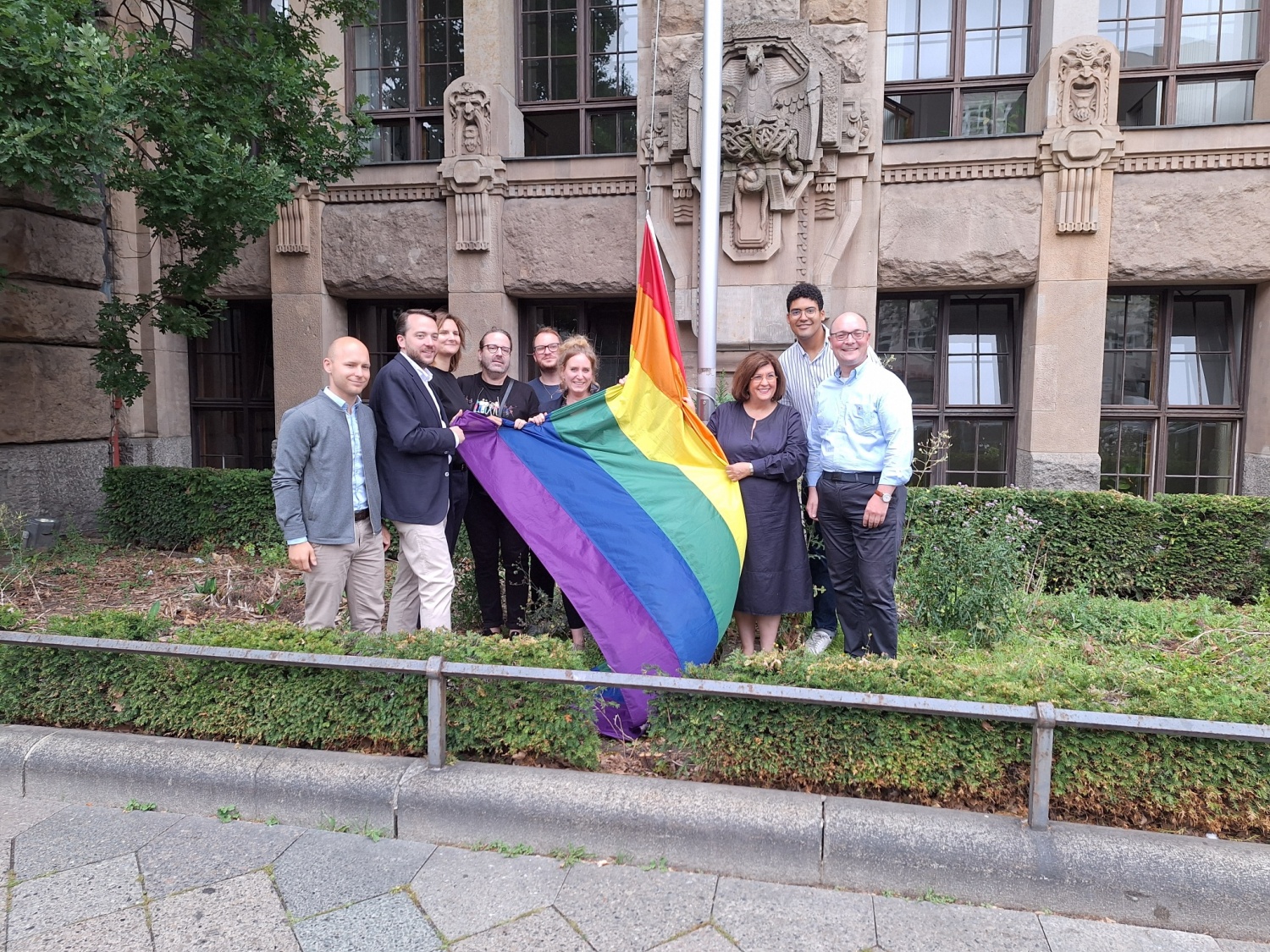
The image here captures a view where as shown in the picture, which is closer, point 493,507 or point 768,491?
point 768,491

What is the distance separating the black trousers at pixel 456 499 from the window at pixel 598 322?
519 cm

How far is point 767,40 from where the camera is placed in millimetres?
7988

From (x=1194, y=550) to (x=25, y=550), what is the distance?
35.6 ft

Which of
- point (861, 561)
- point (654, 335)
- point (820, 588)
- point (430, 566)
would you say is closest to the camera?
point (861, 561)

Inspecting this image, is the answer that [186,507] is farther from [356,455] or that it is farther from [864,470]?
[864,470]

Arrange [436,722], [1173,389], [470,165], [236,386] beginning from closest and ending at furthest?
[436,722] → [1173,389] → [470,165] → [236,386]

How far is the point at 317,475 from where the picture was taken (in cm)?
411

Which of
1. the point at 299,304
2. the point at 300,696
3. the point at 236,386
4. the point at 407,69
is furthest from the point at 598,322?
the point at 300,696

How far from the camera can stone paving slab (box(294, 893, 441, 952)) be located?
104 inches

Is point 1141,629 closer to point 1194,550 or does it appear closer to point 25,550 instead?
point 1194,550

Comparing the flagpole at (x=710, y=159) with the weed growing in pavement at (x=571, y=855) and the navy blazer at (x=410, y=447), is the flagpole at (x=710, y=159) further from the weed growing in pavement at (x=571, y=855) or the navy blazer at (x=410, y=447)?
the weed growing in pavement at (x=571, y=855)

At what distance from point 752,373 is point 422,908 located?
3.05 metres

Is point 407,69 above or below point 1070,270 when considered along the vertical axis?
above

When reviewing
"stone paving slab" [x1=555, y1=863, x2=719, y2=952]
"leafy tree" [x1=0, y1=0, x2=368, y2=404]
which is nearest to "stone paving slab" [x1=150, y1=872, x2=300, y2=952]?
"stone paving slab" [x1=555, y1=863, x2=719, y2=952]
